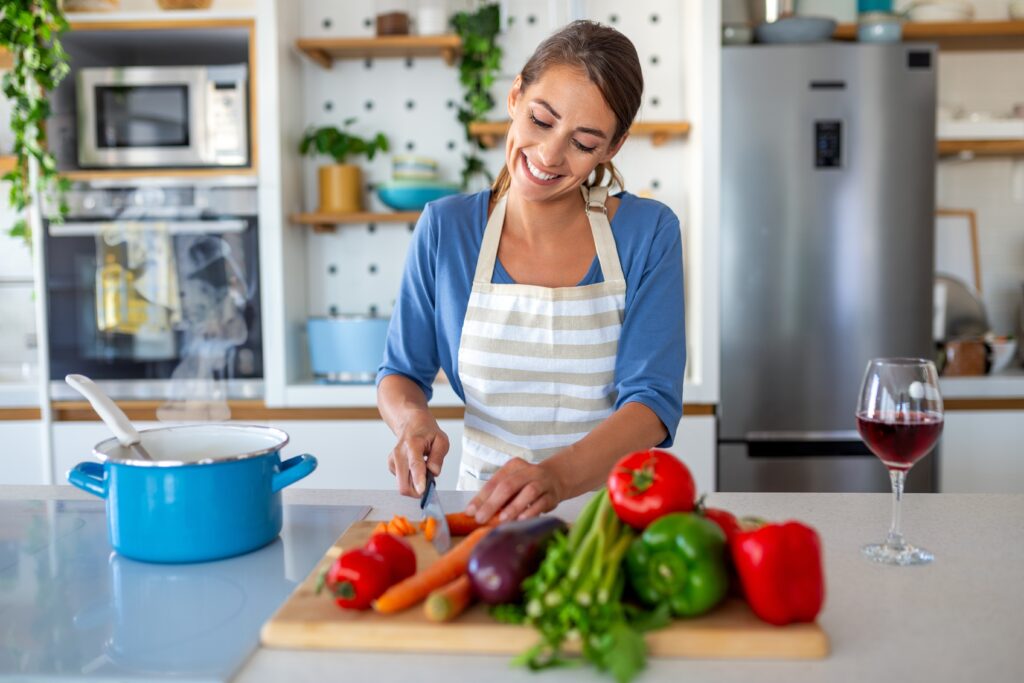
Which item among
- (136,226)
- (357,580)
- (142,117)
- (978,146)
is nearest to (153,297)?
(136,226)

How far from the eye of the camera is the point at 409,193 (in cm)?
290

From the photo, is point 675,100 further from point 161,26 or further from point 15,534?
point 15,534

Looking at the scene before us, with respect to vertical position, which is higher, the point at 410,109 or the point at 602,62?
the point at 410,109

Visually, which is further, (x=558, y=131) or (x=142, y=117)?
(x=142, y=117)

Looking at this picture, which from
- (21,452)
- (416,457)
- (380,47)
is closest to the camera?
(416,457)

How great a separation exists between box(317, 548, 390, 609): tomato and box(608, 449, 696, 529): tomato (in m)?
0.23

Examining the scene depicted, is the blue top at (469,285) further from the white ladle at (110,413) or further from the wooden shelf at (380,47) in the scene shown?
the wooden shelf at (380,47)

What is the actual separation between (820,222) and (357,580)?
2212 mm

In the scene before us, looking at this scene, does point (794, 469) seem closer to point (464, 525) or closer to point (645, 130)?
point (645, 130)

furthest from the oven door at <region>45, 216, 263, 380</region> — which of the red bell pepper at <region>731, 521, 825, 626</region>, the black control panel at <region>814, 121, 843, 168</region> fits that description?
the red bell pepper at <region>731, 521, 825, 626</region>

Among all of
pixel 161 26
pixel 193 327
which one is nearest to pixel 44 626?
pixel 193 327

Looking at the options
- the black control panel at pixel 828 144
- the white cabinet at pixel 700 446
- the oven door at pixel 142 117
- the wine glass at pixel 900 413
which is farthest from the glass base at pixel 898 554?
the oven door at pixel 142 117

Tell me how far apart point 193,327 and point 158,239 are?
0.92 ft

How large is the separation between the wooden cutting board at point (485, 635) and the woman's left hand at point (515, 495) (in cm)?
23
